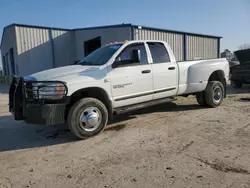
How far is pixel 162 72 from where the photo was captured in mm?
6078

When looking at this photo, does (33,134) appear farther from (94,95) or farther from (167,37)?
(167,37)

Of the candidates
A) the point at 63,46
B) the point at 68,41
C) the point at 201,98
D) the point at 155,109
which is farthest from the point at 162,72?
the point at 68,41

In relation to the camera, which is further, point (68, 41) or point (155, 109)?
point (68, 41)

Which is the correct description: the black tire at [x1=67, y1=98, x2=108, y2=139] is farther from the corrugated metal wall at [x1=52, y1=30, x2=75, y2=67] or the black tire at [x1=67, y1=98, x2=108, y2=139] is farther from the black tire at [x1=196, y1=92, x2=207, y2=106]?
the corrugated metal wall at [x1=52, y1=30, x2=75, y2=67]

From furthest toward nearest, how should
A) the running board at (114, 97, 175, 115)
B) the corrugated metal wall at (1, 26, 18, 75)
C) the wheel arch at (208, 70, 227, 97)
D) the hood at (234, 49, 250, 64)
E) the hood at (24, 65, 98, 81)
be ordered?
the corrugated metal wall at (1, 26, 18, 75), the hood at (234, 49, 250, 64), the wheel arch at (208, 70, 227, 97), the running board at (114, 97, 175, 115), the hood at (24, 65, 98, 81)

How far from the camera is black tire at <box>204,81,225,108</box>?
7266 millimetres

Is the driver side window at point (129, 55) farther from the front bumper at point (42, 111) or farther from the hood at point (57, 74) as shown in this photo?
the front bumper at point (42, 111)

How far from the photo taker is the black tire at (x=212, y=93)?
23.8ft

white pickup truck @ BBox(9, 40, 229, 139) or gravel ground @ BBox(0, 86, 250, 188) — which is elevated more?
white pickup truck @ BBox(9, 40, 229, 139)

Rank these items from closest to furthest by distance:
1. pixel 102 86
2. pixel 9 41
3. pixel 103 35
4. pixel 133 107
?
pixel 102 86, pixel 133 107, pixel 103 35, pixel 9 41

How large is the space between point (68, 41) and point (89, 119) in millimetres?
15955

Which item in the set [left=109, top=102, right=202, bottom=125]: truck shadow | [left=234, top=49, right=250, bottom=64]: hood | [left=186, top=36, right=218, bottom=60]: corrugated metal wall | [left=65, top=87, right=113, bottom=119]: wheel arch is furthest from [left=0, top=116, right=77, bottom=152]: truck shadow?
[left=186, top=36, right=218, bottom=60]: corrugated metal wall

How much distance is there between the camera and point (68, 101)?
4.66 meters

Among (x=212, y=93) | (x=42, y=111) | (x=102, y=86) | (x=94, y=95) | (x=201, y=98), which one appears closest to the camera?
(x=42, y=111)
